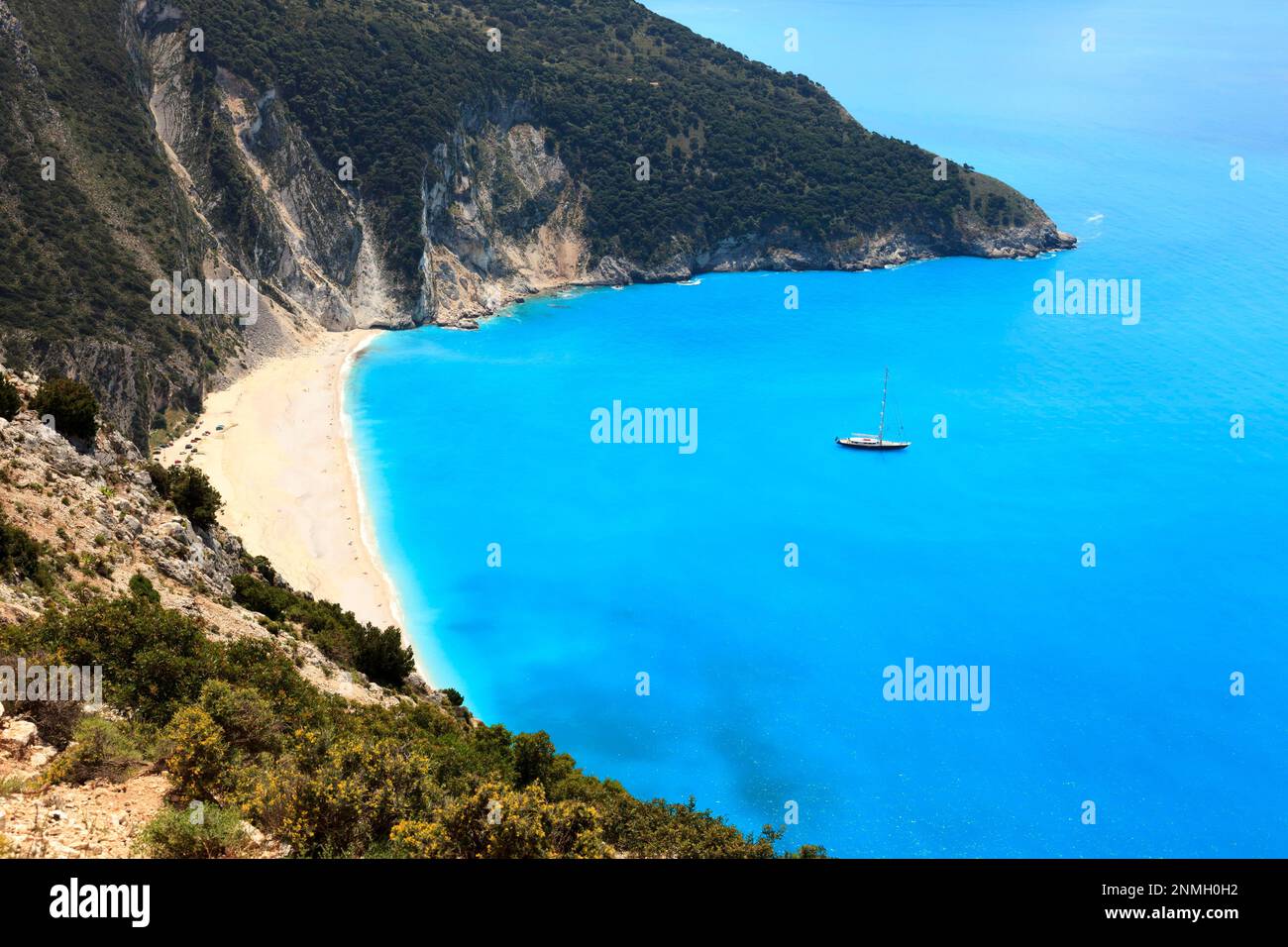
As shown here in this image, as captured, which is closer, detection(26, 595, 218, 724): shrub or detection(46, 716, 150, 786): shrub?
detection(46, 716, 150, 786): shrub

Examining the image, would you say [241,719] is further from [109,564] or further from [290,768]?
[109,564]

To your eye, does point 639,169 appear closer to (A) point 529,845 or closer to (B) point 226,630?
(B) point 226,630

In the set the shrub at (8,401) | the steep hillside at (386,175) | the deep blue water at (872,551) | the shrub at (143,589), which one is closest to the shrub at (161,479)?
the shrub at (8,401)

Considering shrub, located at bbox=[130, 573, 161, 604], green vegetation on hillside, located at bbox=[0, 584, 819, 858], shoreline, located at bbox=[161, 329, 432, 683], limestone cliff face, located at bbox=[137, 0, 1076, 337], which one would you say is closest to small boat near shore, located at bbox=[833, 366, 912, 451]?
shoreline, located at bbox=[161, 329, 432, 683]

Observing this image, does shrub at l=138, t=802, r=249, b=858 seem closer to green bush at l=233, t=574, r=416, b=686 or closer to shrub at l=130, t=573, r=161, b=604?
shrub at l=130, t=573, r=161, b=604

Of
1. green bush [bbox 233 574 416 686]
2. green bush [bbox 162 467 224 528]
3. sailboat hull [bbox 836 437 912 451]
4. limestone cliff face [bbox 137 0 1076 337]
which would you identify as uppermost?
limestone cliff face [bbox 137 0 1076 337]

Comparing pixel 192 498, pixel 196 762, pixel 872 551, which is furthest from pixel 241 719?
pixel 872 551
